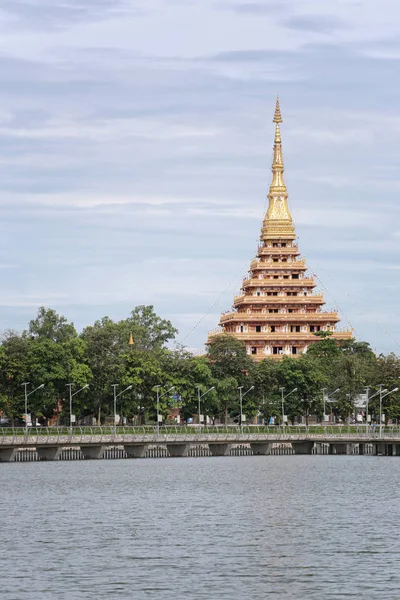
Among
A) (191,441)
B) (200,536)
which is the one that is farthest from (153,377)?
(200,536)

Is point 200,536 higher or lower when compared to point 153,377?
lower

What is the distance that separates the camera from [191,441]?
163125mm

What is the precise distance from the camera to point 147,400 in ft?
569

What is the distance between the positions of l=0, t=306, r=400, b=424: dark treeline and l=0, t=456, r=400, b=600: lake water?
1081 inches

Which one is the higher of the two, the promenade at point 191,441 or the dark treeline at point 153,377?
the dark treeline at point 153,377

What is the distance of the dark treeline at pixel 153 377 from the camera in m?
163

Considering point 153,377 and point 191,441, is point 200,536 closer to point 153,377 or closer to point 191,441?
point 191,441

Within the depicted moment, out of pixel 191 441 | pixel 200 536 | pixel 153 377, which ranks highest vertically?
pixel 153 377

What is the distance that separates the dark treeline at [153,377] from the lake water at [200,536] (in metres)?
27.5

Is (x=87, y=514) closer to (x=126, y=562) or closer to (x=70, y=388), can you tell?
(x=126, y=562)

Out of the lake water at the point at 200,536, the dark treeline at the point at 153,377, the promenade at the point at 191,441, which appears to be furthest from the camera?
the dark treeline at the point at 153,377

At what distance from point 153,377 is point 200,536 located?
303 feet

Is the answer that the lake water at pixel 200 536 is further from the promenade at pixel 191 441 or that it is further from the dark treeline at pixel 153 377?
the dark treeline at pixel 153 377

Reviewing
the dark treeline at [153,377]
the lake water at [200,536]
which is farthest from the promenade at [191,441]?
the lake water at [200,536]
